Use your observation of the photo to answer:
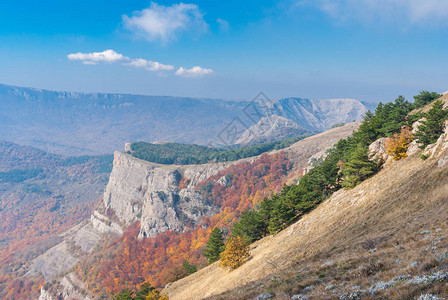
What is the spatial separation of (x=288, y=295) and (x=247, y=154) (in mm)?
163635

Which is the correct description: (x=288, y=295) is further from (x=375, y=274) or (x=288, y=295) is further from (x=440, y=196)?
(x=440, y=196)

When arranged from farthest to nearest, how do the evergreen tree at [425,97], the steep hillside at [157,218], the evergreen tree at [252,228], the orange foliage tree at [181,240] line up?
1. the steep hillside at [157,218]
2. the orange foliage tree at [181,240]
3. the evergreen tree at [425,97]
4. the evergreen tree at [252,228]

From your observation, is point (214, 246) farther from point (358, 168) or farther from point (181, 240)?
point (181, 240)

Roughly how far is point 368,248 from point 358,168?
23.1m

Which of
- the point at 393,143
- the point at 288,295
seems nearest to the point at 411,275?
the point at 288,295

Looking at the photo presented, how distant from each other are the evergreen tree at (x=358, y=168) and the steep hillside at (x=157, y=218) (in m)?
87.0

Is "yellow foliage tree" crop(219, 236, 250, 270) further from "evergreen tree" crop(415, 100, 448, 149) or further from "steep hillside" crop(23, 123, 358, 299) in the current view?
"steep hillside" crop(23, 123, 358, 299)

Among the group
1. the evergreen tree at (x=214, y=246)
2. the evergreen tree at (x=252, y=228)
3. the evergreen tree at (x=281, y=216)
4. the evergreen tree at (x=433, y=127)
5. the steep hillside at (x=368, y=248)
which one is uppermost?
the evergreen tree at (x=433, y=127)

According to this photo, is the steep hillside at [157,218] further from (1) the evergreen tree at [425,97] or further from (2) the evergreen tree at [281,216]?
(1) the evergreen tree at [425,97]

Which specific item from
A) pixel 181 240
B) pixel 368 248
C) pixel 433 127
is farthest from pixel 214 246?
pixel 181 240

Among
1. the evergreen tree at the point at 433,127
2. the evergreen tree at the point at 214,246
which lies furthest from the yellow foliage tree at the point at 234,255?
the evergreen tree at the point at 433,127

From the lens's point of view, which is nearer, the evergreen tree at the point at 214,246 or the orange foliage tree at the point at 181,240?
the evergreen tree at the point at 214,246

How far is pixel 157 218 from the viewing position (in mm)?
140250

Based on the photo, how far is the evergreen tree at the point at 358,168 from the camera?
39375 millimetres
